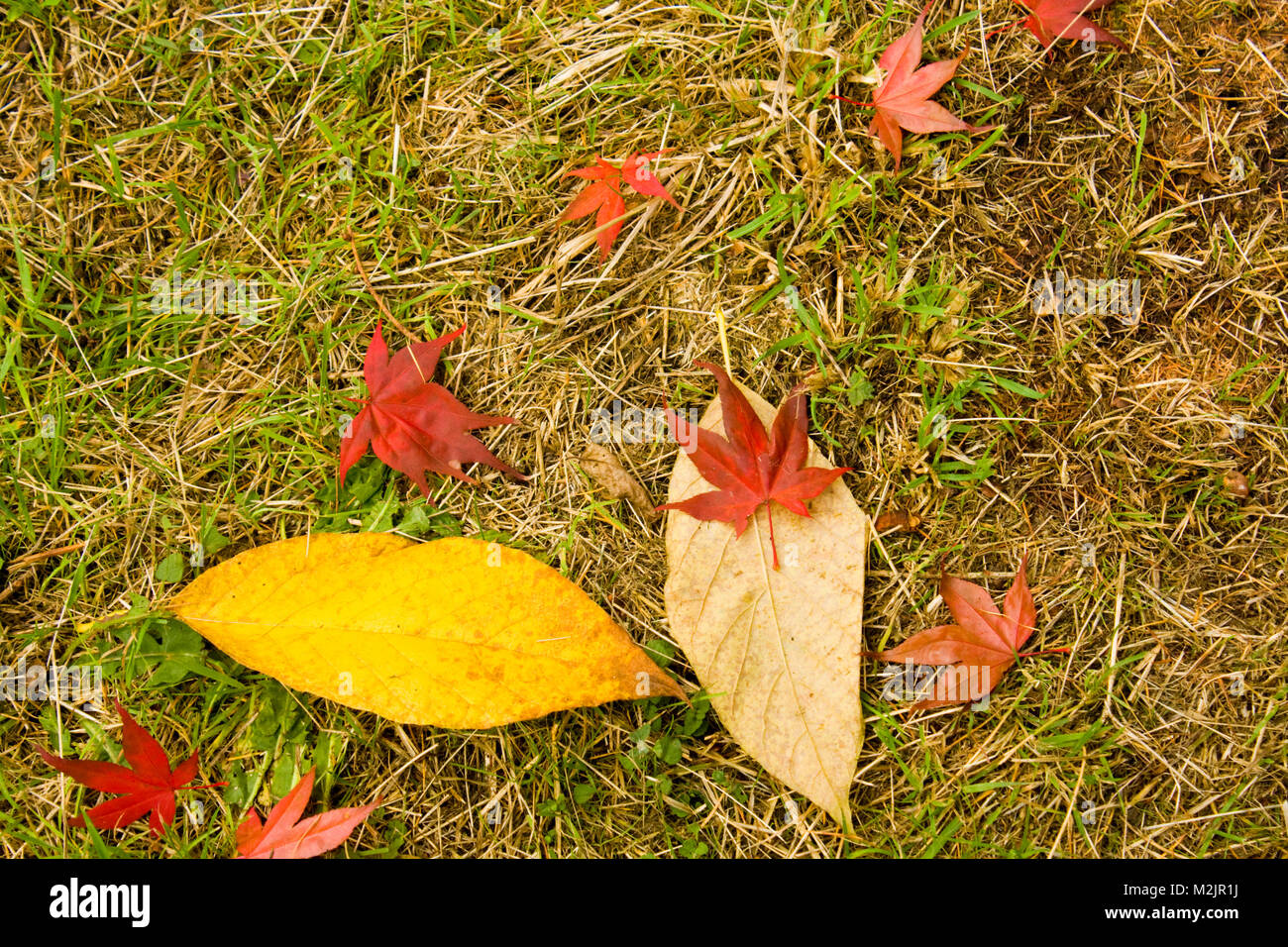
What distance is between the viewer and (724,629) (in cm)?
213

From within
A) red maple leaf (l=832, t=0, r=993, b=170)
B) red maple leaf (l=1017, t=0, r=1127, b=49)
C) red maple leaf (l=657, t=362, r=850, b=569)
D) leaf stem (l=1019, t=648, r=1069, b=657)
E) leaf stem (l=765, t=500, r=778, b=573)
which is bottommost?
leaf stem (l=1019, t=648, r=1069, b=657)

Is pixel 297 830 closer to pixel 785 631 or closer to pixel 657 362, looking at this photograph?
pixel 785 631

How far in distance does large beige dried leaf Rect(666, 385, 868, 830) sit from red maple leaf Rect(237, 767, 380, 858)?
982 mm

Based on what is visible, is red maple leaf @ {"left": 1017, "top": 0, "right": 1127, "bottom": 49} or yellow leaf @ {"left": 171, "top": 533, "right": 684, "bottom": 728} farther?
red maple leaf @ {"left": 1017, "top": 0, "right": 1127, "bottom": 49}

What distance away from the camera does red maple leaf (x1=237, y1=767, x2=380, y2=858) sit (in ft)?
7.00

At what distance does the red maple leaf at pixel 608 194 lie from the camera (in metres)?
2.30

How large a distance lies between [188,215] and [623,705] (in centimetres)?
189

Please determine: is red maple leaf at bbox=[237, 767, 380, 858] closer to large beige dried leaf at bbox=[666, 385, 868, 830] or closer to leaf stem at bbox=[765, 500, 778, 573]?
large beige dried leaf at bbox=[666, 385, 868, 830]

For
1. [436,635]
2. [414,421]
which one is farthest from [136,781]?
[414,421]

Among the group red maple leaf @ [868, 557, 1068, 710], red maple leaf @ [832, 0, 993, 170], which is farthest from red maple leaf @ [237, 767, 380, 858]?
red maple leaf @ [832, 0, 993, 170]

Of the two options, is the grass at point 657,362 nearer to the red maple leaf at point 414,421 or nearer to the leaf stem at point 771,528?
the red maple leaf at point 414,421

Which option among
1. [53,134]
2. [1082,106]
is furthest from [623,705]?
[53,134]

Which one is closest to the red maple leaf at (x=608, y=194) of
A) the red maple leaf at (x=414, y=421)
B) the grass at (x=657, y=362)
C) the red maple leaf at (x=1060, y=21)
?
the grass at (x=657, y=362)

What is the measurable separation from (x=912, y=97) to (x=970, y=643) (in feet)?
4.92
